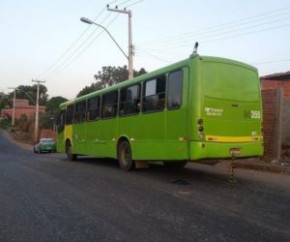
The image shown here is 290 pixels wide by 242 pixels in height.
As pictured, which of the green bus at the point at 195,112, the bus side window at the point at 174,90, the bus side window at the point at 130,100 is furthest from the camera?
the bus side window at the point at 130,100

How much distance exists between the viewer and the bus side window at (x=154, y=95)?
13378 millimetres

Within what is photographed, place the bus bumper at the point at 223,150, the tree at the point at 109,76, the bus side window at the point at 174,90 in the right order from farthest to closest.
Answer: the tree at the point at 109,76 < the bus side window at the point at 174,90 < the bus bumper at the point at 223,150

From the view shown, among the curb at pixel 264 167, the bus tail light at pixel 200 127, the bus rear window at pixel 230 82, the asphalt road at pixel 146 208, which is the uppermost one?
the bus rear window at pixel 230 82

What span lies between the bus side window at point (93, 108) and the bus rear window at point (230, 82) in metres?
7.29

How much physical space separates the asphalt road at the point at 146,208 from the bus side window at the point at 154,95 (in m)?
2.03

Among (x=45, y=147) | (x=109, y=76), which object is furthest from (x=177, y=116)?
(x=109, y=76)

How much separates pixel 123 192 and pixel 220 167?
6911 mm

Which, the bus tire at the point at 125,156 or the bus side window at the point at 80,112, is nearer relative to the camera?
the bus tire at the point at 125,156

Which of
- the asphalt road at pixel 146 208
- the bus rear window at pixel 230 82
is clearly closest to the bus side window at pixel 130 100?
the asphalt road at pixel 146 208

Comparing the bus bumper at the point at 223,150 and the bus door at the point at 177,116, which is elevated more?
the bus door at the point at 177,116

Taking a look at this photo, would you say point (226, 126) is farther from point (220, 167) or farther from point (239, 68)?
point (220, 167)

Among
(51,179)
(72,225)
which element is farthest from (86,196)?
(51,179)

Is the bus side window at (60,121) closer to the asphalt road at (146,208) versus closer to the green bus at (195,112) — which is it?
the green bus at (195,112)

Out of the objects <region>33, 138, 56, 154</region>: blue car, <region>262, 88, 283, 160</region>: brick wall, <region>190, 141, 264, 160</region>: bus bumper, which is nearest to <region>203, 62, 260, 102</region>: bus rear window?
<region>190, 141, 264, 160</region>: bus bumper
